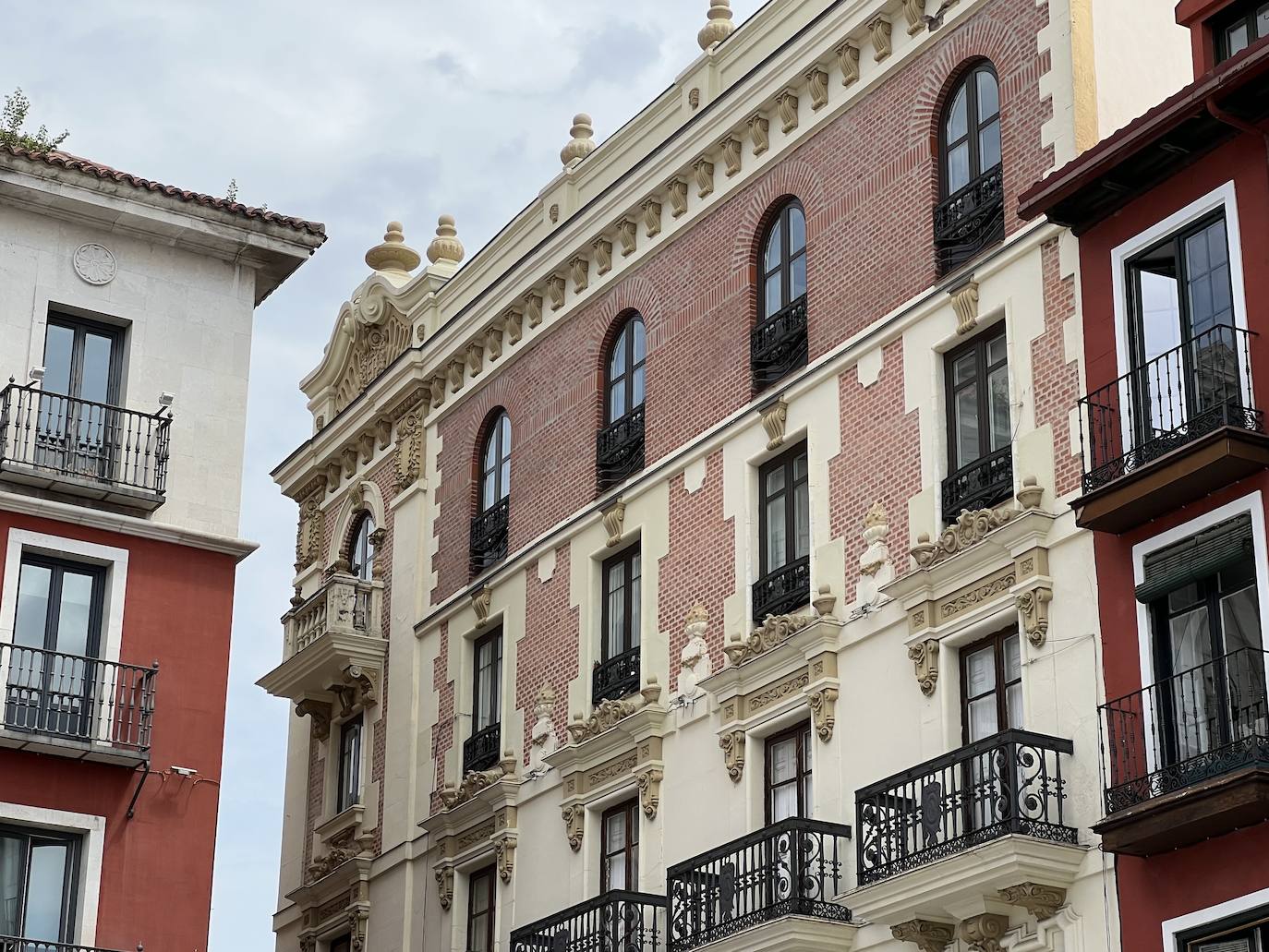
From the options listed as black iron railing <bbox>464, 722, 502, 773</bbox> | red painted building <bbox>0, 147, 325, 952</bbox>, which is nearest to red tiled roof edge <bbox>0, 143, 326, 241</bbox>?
red painted building <bbox>0, 147, 325, 952</bbox>

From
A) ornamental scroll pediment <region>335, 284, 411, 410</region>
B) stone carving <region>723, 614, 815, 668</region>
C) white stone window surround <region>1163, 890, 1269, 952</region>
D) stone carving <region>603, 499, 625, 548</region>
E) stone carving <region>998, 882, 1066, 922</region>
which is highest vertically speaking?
ornamental scroll pediment <region>335, 284, 411, 410</region>

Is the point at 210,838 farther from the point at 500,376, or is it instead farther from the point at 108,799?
the point at 500,376

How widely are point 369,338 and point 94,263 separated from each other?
9206 millimetres

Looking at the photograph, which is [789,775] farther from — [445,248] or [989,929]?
[445,248]

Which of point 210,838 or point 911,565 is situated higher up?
point 911,565

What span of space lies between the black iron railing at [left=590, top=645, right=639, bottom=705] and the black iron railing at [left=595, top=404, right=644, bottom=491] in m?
2.32

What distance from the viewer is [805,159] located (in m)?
26.1

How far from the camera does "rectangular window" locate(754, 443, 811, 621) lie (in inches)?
968

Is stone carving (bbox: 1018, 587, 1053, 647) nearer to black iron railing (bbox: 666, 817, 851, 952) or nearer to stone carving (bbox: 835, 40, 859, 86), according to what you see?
black iron railing (bbox: 666, 817, 851, 952)

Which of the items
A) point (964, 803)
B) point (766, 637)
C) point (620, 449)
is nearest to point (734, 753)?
point (766, 637)

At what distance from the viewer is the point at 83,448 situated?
82.6 feet

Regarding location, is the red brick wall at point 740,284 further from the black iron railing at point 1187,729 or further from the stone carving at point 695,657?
the black iron railing at point 1187,729

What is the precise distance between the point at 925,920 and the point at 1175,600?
3.71m

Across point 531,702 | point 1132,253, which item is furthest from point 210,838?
point 1132,253
